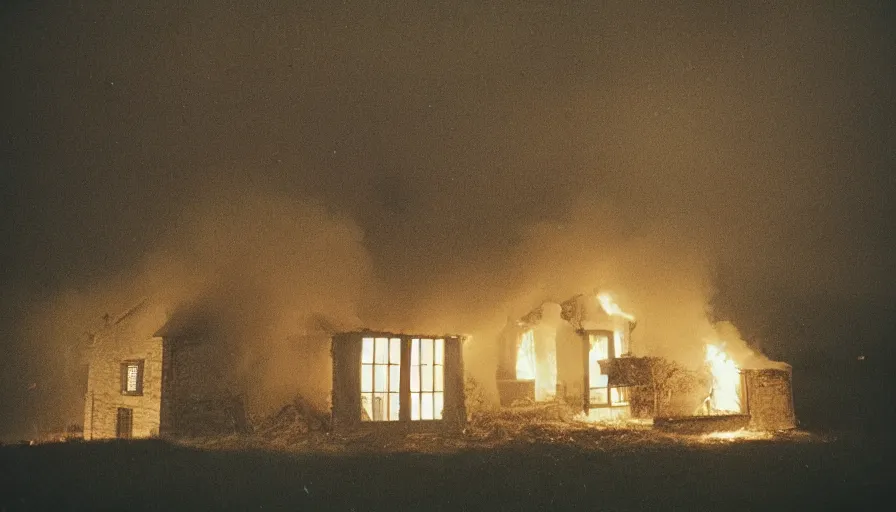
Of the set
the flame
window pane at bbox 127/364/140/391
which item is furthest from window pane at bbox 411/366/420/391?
window pane at bbox 127/364/140/391

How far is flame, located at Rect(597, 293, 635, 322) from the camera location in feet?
90.4

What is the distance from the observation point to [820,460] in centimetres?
1611

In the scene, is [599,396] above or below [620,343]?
A: below

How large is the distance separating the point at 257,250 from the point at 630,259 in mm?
17511

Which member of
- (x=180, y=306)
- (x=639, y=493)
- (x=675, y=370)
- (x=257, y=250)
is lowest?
(x=639, y=493)

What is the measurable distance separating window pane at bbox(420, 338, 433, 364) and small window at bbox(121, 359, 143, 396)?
970 cm

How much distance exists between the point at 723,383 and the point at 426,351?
10207 mm

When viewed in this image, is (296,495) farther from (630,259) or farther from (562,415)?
(630,259)

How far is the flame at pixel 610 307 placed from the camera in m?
27.6

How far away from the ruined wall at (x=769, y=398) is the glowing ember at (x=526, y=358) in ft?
33.2

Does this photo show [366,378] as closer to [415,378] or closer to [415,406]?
[415,378]

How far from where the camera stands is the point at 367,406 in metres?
20.3

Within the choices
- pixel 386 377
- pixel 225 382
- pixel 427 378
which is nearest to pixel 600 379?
pixel 427 378

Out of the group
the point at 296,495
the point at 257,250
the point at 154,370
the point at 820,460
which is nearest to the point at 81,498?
the point at 296,495
